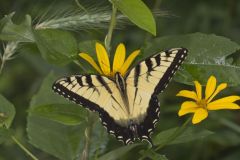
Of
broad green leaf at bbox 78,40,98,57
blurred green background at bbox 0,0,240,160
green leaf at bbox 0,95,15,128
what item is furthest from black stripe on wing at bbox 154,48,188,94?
blurred green background at bbox 0,0,240,160

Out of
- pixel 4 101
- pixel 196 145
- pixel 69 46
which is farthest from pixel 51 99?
pixel 196 145

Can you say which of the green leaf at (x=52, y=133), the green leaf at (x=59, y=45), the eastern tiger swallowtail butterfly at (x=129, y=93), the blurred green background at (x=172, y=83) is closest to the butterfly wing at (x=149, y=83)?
the eastern tiger swallowtail butterfly at (x=129, y=93)

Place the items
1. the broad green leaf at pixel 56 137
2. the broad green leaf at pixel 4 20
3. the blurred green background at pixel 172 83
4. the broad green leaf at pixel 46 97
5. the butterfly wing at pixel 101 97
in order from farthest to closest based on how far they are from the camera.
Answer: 1. the blurred green background at pixel 172 83
2. the broad green leaf at pixel 46 97
3. the broad green leaf at pixel 56 137
4. the butterfly wing at pixel 101 97
5. the broad green leaf at pixel 4 20

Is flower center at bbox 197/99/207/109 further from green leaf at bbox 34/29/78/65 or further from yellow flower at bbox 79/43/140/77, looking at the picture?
green leaf at bbox 34/29/78/65

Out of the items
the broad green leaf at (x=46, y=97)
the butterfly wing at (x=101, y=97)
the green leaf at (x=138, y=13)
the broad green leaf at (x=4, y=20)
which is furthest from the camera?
the broad green leaf at (x=46, y=97)

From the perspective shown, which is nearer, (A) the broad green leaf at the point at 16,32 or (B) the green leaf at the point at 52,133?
(A) the broad green leaf at the point at 16,32

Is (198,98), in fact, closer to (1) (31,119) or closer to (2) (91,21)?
(2) (91,21)

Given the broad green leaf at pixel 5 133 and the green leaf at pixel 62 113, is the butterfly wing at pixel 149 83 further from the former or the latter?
the broad green leaf at pixel 5 133
